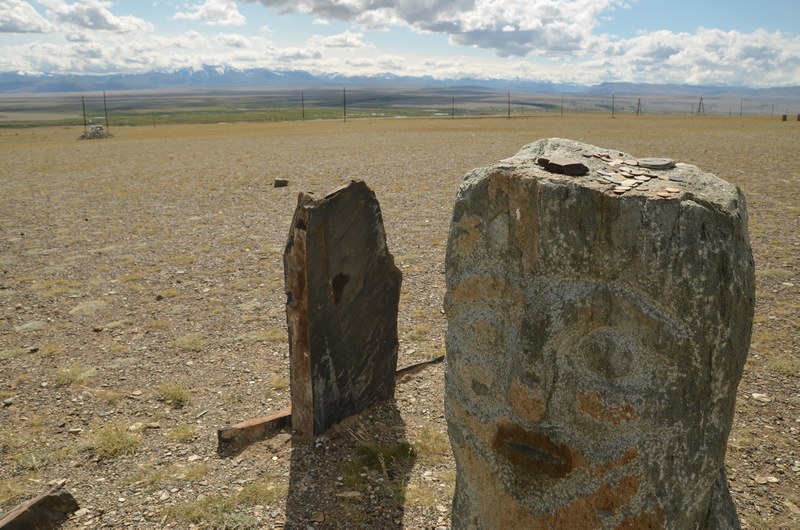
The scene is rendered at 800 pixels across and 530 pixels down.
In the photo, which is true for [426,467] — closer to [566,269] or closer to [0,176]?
[566,269]

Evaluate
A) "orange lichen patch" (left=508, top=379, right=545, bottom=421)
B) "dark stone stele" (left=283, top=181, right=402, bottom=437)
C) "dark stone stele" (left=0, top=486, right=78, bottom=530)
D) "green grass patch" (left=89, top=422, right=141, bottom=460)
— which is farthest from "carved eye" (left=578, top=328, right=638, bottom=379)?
"green grass patch" (left=89, top=422, right=141, bottom=460)

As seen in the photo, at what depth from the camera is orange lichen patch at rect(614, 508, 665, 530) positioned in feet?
10.9

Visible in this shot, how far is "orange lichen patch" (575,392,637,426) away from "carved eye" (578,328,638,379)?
5.5 inches

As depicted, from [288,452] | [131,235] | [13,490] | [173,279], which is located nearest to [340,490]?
[288,452]

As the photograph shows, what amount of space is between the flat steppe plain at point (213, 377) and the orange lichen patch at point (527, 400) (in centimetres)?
206

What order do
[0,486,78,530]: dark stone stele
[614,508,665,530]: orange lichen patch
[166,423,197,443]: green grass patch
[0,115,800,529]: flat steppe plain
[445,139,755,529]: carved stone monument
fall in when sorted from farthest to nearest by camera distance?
[166,423,197,443]: green grass patch < [0,115,800,529]: flat steppe plain < [0,486,78,530]: dark stone stele < [614,508,665,530]: orange lichen patch < [445,139,755,529]: carved stone monument

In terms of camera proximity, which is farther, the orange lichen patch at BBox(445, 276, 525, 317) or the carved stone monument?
the orange lichen patch at BBox(445, 276, 525, 317)

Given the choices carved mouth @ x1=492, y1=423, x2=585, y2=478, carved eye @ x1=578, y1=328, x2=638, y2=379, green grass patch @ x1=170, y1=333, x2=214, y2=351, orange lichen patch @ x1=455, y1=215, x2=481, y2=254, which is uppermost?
orange lichen patch @ x1=455, y1=215, x2=481, y2=254

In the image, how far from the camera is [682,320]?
3061 mm

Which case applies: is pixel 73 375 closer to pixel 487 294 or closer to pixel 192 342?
pixel 192 342

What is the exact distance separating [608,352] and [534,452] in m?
0.74

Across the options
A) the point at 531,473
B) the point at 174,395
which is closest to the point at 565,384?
the point at 531,473

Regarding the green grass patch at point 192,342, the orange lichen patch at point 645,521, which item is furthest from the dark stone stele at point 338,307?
the orange lichen patch at point 645,521

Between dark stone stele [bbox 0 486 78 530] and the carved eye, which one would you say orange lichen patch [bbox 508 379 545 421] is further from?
dark stone stele [bbox 0 486 78 530]
